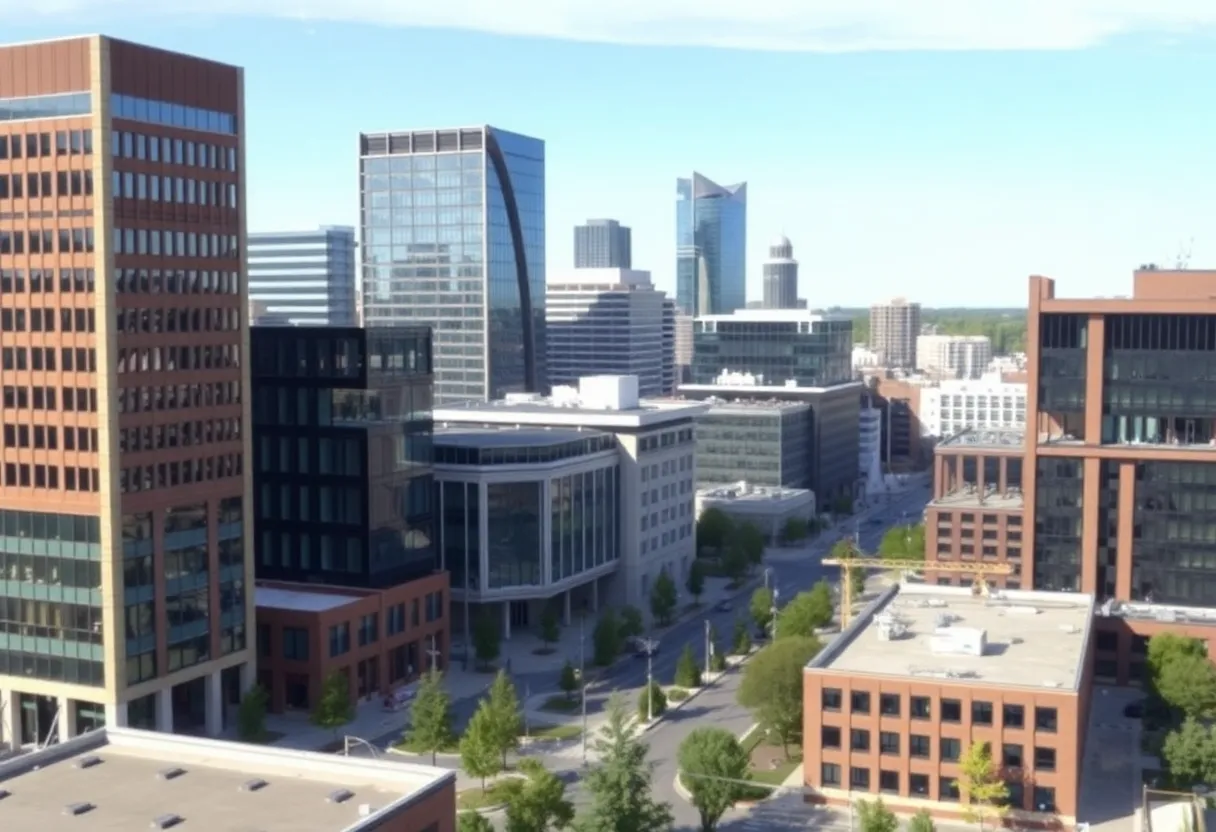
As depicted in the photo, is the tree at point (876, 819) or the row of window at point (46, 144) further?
the row of window at point (46, 144)

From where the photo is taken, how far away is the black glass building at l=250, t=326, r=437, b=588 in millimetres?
99688

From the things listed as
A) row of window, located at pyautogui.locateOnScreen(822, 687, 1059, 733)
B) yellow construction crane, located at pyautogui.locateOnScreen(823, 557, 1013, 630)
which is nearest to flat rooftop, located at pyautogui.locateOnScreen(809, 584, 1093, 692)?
row of window, located at pyautogui.locateOnScreen(822, 687, 1059, 733)

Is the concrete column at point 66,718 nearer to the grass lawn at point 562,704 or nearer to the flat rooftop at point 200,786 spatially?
the flat rooftop at point 200,786

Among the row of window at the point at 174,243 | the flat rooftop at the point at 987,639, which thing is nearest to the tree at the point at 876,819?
the flat rooftop at the point at 987,639

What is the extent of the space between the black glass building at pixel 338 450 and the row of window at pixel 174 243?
1277 cm

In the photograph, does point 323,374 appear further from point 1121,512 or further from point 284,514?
point 1121,512

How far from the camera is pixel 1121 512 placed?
366ft

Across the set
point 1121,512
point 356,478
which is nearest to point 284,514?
point 356,478

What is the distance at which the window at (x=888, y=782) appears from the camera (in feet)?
→ 249

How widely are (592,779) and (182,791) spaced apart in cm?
1940

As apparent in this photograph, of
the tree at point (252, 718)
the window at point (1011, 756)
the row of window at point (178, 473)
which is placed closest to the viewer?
the window at point (1011, 756)

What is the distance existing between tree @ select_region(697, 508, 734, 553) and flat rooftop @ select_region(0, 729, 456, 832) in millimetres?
99960

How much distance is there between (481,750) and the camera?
7550cm

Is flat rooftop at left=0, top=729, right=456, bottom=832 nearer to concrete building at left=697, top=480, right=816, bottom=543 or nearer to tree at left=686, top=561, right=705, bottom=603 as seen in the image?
tree at left=686, top=561, right=705, bottom=603
